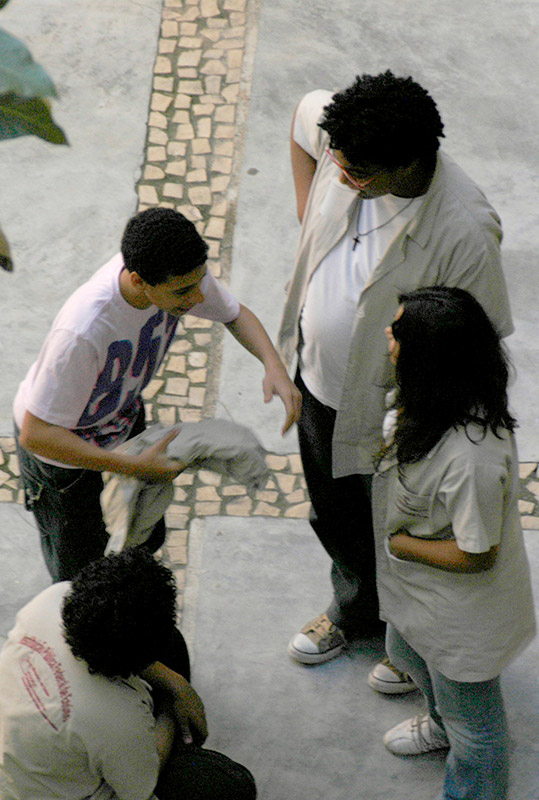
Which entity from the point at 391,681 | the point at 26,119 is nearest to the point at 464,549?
the point at 391,681

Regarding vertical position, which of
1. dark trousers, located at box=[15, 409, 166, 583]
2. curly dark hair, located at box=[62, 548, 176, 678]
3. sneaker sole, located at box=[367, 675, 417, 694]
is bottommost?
sneaker sole, located at box=[367, 675, 417, 694]

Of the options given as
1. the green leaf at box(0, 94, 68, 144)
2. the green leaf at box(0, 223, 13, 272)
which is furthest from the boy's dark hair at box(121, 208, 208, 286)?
the green leaf at box(0, 94, 68, 144)

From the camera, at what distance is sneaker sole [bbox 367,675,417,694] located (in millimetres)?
3424

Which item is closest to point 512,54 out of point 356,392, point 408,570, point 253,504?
point 253,504

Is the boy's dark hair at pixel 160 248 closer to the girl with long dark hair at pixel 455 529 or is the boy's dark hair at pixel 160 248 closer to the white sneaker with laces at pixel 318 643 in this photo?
the girl with long dark hair at pixel 455 529

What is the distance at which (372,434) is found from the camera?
115 inches

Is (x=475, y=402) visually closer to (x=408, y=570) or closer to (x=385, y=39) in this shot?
(x=408, y=570)

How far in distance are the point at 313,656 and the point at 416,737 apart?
0.48m

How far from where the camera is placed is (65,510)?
2975 millimetres

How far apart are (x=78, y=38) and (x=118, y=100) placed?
0.70 metres

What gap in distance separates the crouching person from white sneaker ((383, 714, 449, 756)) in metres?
1.06

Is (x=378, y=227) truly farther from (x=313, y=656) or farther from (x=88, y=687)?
(x=313, y=656)

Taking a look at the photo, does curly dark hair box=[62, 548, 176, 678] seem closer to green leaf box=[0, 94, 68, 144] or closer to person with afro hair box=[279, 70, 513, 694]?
person with afro hair box=[279, 70, 513, 694]

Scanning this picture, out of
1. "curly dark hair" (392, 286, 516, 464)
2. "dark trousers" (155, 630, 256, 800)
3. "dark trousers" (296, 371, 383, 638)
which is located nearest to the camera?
"curly dark hair" (392, 286, 516, 464)
